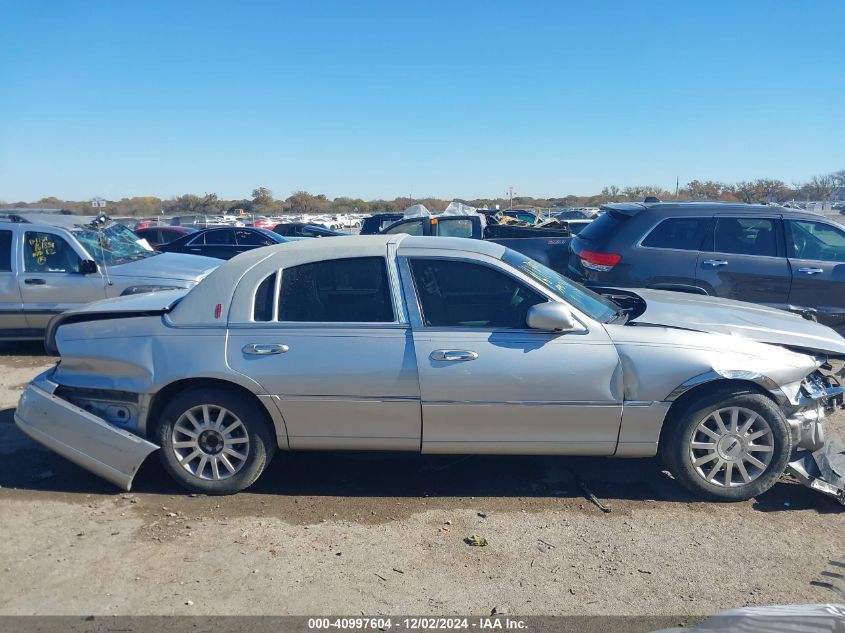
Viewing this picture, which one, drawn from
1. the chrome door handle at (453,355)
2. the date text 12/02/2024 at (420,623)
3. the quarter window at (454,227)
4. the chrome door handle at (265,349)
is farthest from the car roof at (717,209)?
the date text 12/02/2024 at (420,623)

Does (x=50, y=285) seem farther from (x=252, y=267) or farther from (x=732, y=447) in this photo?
(x=732, y=447)

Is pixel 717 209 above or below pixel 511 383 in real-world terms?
above

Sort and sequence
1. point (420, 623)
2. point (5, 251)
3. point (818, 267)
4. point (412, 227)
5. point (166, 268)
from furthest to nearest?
point (412, 227) < point (166, 268) < point (5, 251) < point (818, 267) < point (420, 623)

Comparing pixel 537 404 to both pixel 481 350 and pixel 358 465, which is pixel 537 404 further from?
pixel 358 465

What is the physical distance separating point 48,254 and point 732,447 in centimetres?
779

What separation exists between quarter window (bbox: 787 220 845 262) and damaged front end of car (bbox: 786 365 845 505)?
356 centimetres

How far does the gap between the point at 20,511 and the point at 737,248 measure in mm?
7053

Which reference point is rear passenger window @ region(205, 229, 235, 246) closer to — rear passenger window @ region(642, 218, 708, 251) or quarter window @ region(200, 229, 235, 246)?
quarter window @ region(200, 229, 235, 246)

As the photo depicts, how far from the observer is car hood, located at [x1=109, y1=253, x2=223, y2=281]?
8219 mm

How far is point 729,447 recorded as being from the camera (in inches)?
162

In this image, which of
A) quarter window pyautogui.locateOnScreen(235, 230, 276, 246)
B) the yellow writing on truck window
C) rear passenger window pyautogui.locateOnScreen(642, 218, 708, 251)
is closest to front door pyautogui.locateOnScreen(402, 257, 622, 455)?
rear passenger window pyautogui.locateOnScreen(642, 218, 708, 251)

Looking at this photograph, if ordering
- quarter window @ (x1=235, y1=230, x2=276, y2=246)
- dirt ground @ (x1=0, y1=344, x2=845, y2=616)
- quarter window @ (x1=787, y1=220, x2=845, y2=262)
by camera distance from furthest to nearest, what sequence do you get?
quarter window @ (x1=235, y1=230, x2=276, y2=246), quarter window @ (x1=787, y1=220, x2=845, y2=262), dirt ground @ (x1=0, y1=344, x2=845, y2=616)

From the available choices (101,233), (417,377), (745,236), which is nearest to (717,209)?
(745,236)

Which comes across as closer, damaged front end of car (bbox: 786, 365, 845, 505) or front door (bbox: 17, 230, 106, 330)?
damaged front end of car (bbox: 786, 365, 845, 505)
